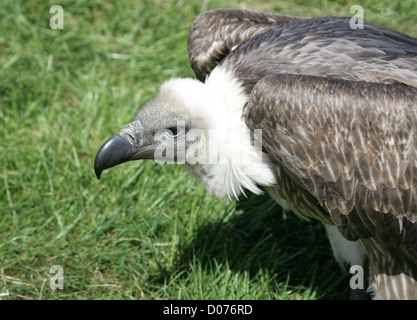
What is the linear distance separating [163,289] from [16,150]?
189 centimetres

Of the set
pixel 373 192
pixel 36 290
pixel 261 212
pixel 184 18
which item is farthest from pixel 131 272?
pixel 184 18

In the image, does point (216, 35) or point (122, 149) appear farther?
point (216, 35)

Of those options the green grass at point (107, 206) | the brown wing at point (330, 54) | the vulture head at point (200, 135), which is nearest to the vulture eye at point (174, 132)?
the vulture head at point (200, 135)

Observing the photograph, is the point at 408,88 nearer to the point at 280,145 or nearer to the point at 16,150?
the point at 280,145

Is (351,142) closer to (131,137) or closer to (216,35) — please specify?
(131,137)

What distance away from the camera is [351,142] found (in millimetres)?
3805

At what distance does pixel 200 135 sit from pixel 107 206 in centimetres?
141

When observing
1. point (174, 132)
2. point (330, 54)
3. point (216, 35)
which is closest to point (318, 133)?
point (330, 54)

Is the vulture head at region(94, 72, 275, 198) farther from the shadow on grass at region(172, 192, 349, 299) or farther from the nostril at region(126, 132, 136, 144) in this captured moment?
the shadow on grass at region(172, 192, 349, 299)

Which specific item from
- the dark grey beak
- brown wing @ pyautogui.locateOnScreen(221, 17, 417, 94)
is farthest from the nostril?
brown wing @ pyautogui.locateOnScreen(221, 17, 417, 94)

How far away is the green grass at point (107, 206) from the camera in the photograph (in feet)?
15.8

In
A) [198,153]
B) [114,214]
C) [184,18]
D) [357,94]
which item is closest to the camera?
[357,94]

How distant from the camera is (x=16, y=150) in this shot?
566cm

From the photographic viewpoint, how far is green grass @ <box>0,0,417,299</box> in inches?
190
